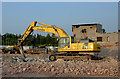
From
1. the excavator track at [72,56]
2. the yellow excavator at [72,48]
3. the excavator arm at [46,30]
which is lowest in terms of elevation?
the excavator track at [72,56]

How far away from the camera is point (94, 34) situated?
30.3 meters

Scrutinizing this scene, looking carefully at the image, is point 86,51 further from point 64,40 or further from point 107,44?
point 107,44

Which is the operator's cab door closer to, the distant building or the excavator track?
the excavator track

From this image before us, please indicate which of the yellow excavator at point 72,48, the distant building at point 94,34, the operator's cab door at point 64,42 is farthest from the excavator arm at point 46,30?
the distant building at point 94,34

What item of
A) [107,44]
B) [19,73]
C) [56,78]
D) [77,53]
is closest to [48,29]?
[77,53]

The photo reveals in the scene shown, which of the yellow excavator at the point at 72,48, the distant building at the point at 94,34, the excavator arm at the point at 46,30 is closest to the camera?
the yellow excavator at the point at 72,48

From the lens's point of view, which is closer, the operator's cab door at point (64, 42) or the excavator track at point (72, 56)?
the excavator track at point (72, 56)

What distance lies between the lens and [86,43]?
656 inches

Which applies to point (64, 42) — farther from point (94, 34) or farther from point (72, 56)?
point (94, 34)

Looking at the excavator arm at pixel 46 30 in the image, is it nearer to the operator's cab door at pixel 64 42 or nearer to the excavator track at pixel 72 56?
the operator's cab door at pixel 64 42

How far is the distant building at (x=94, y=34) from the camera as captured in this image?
28119 mm

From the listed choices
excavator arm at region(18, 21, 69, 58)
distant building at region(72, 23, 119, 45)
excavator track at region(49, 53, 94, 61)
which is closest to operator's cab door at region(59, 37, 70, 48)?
excavator arm at region(18, 21, 69, 58)

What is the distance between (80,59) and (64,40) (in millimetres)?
2290

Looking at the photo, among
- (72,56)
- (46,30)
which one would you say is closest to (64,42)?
(72,56)
